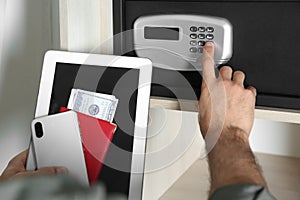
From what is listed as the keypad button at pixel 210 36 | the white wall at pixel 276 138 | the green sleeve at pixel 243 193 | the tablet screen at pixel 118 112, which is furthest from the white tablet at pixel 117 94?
the white wall at pixel 276 138

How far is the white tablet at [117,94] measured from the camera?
0.75 m

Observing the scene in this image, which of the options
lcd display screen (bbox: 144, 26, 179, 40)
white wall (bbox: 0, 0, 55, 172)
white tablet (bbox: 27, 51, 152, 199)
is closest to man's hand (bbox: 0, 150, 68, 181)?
white tablet (bbox: 27, 51, 152, 199)

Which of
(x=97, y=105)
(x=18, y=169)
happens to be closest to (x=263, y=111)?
(x=97, y=105)

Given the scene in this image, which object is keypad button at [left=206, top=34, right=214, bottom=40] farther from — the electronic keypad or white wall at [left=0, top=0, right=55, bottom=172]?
white wall at [left=0, top=0, right=55, bottom=172]

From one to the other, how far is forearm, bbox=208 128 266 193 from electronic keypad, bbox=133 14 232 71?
5.3 inches

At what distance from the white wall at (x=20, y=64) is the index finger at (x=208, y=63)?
0.40 metres

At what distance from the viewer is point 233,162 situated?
658mm

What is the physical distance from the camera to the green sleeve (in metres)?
0.53

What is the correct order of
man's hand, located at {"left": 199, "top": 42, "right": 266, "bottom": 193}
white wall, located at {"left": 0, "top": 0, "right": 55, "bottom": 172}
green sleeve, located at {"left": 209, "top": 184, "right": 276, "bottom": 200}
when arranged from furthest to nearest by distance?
white wall, located at {"left": 0, "top": 0, "right": 55, "bottom": 172}
man's hand, located at {"left": 199, "top": 42, "right": 266, "bottom": 193}
green sleeve, located at {"left": 209, "top": 184, "right": 276, "bottom": 200}

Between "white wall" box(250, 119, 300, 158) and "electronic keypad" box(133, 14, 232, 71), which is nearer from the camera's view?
"electronic keypad" box(133, 14, 232, 71)

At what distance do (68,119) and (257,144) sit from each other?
571 millimetres

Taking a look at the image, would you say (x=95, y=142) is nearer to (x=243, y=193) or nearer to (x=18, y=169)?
(x=18, y=169)

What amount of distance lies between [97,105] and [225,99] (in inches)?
8.4

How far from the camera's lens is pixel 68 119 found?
78cm
